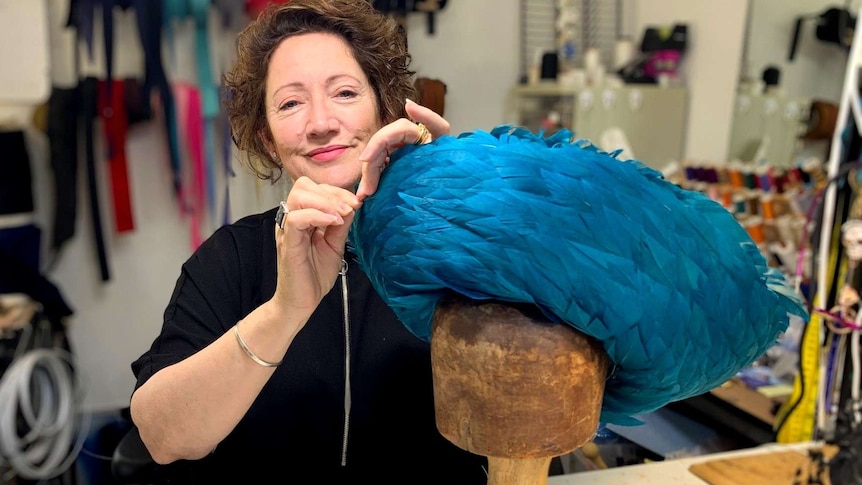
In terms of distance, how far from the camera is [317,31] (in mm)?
672

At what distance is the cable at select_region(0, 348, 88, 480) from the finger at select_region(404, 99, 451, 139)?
1.57 metres

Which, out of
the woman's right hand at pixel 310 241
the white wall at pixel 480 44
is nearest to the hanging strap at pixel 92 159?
the white wall at pixel 480 44

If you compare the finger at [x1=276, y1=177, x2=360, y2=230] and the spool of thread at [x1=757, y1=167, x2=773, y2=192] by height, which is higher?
the finger at [x1=276, y1=177, x2=360, y2=230]

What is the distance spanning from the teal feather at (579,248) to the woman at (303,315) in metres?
0.08

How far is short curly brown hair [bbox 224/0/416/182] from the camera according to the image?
678 millimetres

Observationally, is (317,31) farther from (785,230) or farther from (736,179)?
(736,179)

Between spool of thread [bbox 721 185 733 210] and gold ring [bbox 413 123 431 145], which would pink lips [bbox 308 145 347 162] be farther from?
spool of thread [bbox 721 185 733 210]

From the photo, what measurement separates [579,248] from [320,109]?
1.06ft

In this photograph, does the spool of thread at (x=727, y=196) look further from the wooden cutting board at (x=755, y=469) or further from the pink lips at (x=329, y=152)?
the pink lips at (x=329, y=152)

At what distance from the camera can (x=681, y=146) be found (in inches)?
86.6

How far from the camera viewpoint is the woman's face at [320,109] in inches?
24.6

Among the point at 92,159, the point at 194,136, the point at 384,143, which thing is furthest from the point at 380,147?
the point at 92,159

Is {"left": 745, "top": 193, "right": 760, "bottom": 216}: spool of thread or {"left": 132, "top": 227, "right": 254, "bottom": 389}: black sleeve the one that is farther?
{"left": 745, "top": 193, "right": 760, "bottom": 216}: spool of thread

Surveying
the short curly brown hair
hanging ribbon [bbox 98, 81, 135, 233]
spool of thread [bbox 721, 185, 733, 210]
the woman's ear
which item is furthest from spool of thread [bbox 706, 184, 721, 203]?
hanging ribbon [bbox 98, 81, 135, 233]
